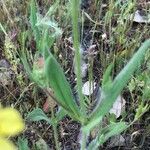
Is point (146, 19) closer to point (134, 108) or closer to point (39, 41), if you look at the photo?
point (134, 108)

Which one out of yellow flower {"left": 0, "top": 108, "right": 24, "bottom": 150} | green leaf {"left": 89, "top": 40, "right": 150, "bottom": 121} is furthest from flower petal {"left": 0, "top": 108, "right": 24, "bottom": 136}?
green leaf {"left": 89, "top": 40, "right": 150, "bottom": 121}

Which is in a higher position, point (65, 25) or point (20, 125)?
point (20, 125)

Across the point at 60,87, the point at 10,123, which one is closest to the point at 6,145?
the point at 10,123

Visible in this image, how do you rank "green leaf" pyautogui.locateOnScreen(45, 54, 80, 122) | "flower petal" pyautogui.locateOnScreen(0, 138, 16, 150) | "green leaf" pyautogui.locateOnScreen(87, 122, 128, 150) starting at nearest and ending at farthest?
"flower petal" pyautogui.locateOnScreen(0, 138, 16, 150), "green leaf" pyautogui.locateOnScreen(45, 54, 80, 122), "green leaf" pyautogui.locateOnScreen(87, 122, 128, 150)

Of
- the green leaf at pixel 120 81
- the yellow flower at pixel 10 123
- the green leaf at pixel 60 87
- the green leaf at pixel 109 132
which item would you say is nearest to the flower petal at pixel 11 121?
the yellow flower at pixel 10 123

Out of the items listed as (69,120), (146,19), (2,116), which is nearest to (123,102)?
(69,120)

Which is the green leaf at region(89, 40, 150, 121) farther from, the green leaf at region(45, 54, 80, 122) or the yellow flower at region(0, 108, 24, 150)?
the yellow flower at region(0, 108, 24, 150)

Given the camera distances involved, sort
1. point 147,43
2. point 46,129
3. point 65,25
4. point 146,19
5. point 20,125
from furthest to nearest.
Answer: point 146,19 < point 65,25 < point 46,129 < point 147,43 < point 20,125
